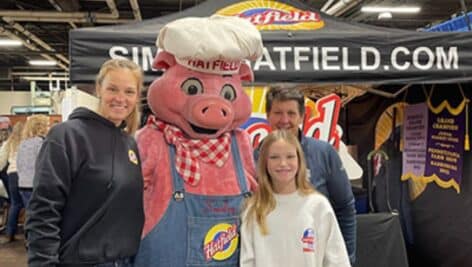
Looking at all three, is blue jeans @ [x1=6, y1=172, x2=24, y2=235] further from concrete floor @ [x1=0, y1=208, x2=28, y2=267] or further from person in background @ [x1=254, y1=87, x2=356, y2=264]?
person in background @ [x1=254, y1=87, x2=356, y2=264]

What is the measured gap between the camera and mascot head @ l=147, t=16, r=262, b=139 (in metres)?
1.80

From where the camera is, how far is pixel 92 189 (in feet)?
5.03

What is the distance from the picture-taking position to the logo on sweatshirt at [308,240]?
1736 mm

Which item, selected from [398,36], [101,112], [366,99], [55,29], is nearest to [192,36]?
[101,112]

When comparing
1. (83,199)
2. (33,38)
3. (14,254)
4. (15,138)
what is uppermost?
(33,38)

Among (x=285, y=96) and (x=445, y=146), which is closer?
(x=285, y=96)

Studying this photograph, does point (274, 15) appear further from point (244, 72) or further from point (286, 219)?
point (286, 219)

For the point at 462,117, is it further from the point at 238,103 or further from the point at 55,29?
the point at 55,29

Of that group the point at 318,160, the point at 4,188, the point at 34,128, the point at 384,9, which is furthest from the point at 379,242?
the point at 384,9

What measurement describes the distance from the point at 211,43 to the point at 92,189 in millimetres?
665

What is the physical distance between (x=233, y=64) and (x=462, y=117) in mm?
2052

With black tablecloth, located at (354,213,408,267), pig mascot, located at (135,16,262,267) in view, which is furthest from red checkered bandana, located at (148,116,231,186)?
black tablecloth, located at (354,213,408,267)

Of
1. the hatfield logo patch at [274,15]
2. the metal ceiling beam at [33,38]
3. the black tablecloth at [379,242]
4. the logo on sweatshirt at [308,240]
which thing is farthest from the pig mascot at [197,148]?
the metal ceiling beam at [33,38]

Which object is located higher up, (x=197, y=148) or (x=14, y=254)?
(x=197, y=148)
